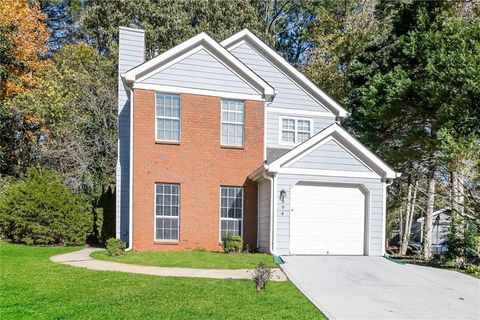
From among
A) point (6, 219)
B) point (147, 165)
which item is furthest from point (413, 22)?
point (6, 219)

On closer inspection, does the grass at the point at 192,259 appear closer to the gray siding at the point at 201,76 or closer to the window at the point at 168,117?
the window at the point at 168,117

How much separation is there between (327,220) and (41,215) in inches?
460

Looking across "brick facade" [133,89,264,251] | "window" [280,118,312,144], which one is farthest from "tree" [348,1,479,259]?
"brick facade" [133,89,264,251]

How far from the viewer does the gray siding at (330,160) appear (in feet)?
46.1

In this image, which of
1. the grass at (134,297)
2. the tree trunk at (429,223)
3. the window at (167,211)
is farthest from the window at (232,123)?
the tree trunk at (429,223)

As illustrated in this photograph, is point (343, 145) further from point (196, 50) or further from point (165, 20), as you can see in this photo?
point (165, 20)

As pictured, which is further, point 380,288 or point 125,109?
point 125,109

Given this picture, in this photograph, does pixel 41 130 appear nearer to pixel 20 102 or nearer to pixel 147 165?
pixel 20 102

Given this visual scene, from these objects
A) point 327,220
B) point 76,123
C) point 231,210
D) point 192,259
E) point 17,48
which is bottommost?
point 192,259

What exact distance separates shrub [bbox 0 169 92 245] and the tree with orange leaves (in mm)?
8694

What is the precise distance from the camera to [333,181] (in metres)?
14.2

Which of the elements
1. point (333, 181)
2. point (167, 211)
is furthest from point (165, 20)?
point (333, 181)

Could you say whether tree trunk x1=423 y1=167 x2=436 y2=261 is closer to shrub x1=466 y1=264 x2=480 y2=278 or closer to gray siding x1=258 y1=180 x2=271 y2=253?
shrub x1=466 y1=264 x2=480 y2=278

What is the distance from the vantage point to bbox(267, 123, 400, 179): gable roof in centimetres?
1382
